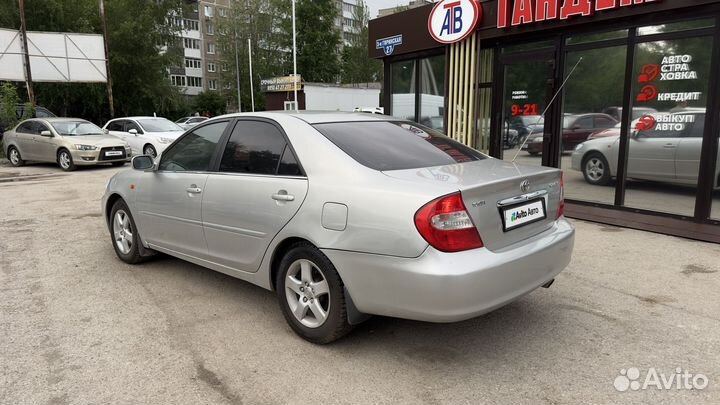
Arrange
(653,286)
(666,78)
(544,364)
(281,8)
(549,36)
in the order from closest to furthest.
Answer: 1. (544,364)
2. (653,286)
3. (666,78)
4. (549,36)
5. (281,8)

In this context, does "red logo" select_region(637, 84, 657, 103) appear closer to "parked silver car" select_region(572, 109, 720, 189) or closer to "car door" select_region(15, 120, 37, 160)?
"parked silver car" select_region(572, 109, 720, 189)

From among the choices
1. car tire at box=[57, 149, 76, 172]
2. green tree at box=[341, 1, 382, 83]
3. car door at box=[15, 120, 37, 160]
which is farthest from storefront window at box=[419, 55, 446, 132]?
green tree at box=[341, 1, 382, 83]

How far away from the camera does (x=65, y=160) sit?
14375 millimetres

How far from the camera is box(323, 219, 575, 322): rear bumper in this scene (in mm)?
2816

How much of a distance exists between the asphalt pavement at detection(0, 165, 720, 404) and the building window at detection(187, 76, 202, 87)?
228 feet

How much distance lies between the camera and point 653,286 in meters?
4.59

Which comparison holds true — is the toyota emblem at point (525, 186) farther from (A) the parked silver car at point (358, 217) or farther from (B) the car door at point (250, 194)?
(B) the car door at point (250, 194)

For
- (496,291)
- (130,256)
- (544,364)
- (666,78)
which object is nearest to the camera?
(496,291)

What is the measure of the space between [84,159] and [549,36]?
40.4ft

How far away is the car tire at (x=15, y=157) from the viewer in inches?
618

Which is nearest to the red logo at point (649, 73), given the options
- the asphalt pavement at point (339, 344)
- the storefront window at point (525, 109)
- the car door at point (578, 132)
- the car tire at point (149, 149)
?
the car door at point (578, 132)

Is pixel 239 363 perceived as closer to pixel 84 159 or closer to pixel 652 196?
pixel 652 196

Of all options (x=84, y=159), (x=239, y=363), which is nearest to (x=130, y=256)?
(x=239, y=363)

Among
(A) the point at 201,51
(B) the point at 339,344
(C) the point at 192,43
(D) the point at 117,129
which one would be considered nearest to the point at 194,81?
(A) the point at 201,51
